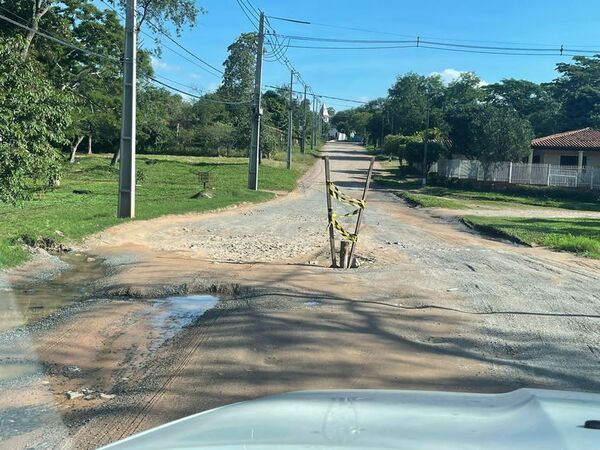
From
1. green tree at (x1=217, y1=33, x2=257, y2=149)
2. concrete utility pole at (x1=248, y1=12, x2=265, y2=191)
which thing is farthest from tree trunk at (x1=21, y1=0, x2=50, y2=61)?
green tree at (x1=217, y1=33, x2=257, y2=149)

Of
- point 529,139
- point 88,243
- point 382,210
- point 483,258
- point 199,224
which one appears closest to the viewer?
point 483,258

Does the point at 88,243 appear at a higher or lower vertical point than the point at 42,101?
lower

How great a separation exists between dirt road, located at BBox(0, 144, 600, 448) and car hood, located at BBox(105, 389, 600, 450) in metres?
2.20

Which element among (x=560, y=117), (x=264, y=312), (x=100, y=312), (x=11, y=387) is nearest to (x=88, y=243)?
(x=100, y=312)

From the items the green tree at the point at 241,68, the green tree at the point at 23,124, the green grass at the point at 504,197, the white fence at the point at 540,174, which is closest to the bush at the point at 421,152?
the green grass at the point at 504,197

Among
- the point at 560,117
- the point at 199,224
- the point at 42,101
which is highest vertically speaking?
the point at 560,117

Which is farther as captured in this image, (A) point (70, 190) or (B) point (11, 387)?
(A) point (70, 190)

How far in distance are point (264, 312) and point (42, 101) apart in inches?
339

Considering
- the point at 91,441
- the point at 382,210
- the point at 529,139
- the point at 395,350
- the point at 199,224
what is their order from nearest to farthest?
the point at 91,441, the point at 395,350, the point at 199,224, the point at 382,210, the point at 529,139

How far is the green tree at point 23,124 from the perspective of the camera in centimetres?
1304

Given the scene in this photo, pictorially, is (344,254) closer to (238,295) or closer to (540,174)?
(238,295)

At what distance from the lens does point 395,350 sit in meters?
6.57

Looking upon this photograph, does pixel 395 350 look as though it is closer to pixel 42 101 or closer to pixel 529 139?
pixel 42 101

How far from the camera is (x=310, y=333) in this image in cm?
717
